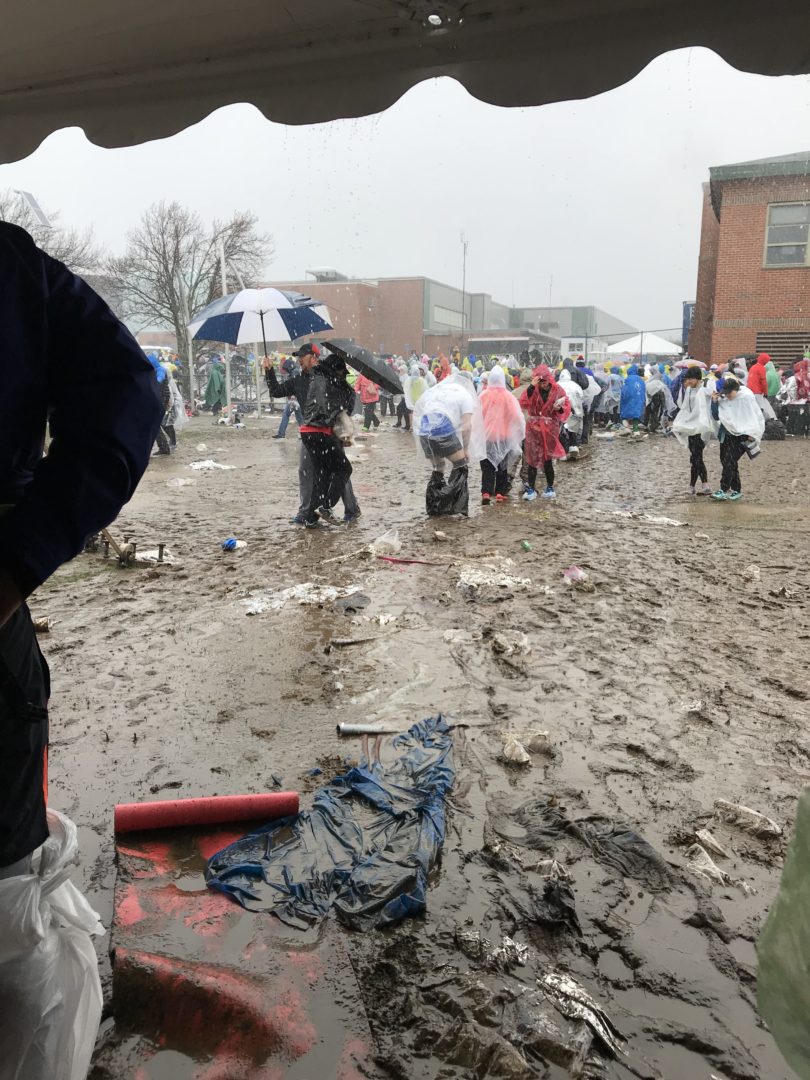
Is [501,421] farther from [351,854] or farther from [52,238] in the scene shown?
[52,238]

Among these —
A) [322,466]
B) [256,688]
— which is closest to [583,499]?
[322,466]

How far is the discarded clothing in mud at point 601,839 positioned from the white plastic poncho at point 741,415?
24.7ft

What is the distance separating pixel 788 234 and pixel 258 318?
20.0 meters

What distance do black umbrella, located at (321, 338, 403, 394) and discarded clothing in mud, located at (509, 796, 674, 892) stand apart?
5.31 metres

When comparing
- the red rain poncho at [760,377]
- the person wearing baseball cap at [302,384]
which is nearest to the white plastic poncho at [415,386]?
the red rain poncho at [760,377]

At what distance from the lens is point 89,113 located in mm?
3023

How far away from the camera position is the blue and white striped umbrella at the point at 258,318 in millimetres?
8555

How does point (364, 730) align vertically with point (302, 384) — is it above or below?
below

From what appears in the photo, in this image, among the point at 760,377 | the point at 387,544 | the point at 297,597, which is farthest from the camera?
the point at 760,377

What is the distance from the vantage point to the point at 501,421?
30.2ft

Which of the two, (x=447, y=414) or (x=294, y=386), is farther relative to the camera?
(x=447, y=414)

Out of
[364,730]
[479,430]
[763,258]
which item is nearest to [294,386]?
[479,430]

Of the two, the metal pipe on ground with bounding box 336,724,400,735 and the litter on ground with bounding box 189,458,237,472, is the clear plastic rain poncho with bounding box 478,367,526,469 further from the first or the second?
the metal pipe on ground with bounding box 336,724,400,735

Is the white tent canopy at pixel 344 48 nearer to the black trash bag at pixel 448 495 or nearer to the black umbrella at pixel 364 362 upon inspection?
the black umbrella at pixel 364 362
